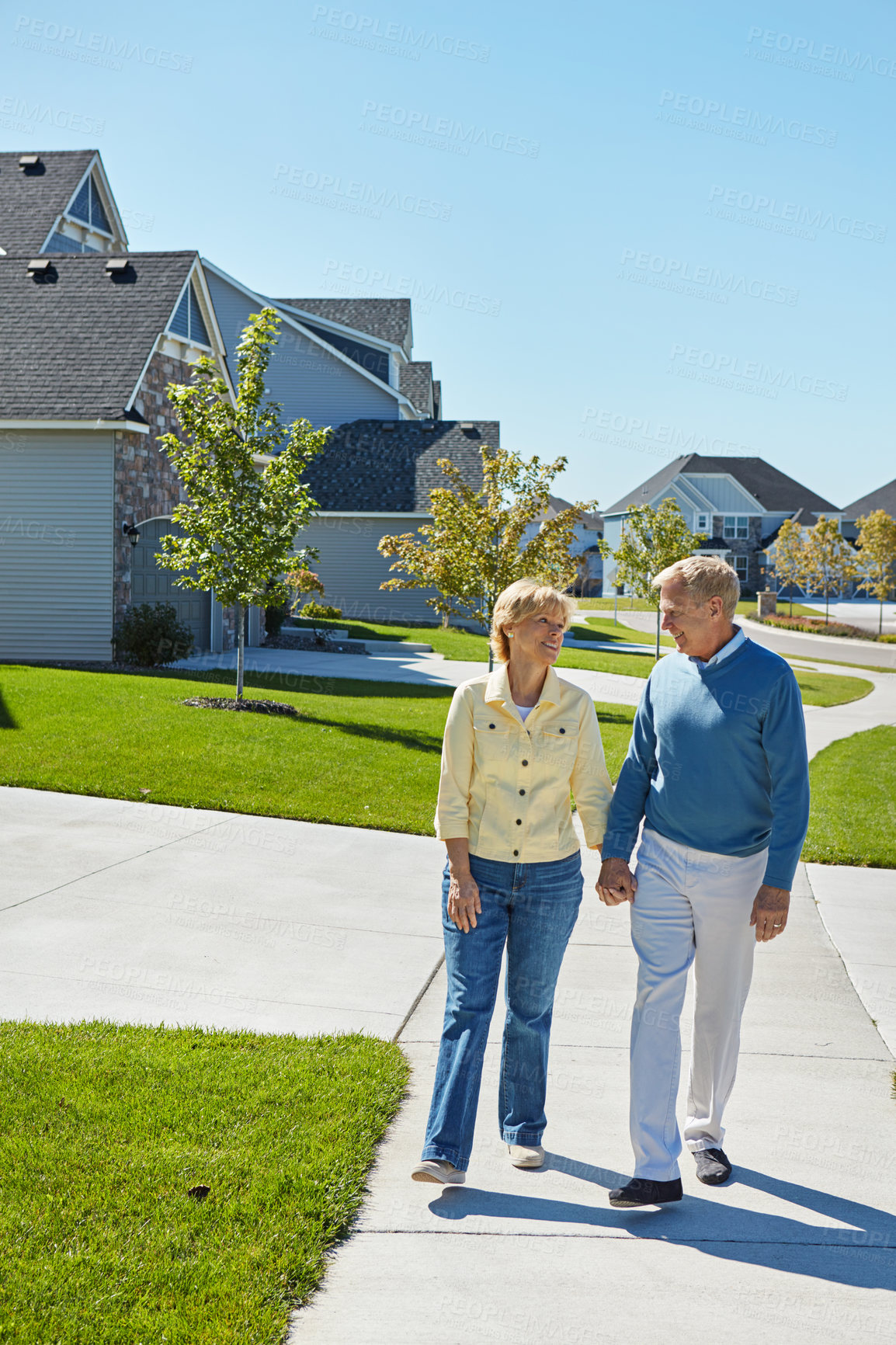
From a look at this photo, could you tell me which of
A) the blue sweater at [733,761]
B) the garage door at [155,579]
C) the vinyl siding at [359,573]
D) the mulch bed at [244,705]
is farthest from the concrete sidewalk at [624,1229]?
the vinyl siding at [359,573]

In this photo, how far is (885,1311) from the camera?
10.2 feet

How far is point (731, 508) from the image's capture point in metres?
74.0

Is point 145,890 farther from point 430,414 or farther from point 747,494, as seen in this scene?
point 747,494

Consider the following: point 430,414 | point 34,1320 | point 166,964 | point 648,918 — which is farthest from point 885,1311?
point 430,414

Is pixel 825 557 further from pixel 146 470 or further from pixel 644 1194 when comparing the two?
pixel 644 1194

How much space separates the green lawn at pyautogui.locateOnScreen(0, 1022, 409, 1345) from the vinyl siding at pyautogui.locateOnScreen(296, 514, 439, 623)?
30.8 metres

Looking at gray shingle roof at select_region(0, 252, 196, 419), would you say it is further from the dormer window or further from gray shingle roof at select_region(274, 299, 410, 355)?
the dormer window

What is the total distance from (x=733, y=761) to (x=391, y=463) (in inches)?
1318

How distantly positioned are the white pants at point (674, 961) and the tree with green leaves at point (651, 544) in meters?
25.6

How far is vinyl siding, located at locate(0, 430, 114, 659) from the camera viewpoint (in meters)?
18.0

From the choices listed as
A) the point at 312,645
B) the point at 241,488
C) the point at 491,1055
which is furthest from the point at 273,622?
the point at 491,1055

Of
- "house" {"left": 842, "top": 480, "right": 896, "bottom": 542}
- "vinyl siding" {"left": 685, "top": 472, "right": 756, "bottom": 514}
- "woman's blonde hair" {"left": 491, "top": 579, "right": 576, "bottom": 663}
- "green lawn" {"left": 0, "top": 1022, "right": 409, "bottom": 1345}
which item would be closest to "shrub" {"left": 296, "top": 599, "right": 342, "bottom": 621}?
"green lawn" {"left": 0, "top": 1022, "right": 409, "bottom": 1345}

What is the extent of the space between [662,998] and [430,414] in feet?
148

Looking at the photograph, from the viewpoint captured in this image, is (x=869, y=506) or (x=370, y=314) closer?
(x=370, y=314)
